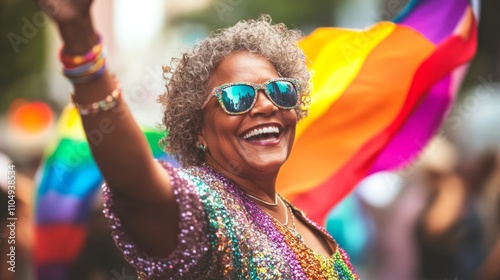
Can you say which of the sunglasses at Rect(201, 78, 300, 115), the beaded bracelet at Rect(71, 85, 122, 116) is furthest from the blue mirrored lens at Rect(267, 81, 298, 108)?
the beaded bracelet at Rect(71, 85, 122, 116)

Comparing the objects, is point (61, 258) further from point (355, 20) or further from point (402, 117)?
point (355, 20)

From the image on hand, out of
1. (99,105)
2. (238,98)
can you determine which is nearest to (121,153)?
(99,105)

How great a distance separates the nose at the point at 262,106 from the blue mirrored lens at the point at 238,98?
24 mm

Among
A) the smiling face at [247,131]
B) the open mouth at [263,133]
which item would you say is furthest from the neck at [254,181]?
the open mouth at [263,133]

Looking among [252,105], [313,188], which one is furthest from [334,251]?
[313,188]

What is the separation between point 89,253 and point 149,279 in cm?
384

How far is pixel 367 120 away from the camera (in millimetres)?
4480

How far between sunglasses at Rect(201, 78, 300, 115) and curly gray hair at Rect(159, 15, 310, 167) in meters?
0.07

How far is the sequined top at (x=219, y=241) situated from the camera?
2158mm

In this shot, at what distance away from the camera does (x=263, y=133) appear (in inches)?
105

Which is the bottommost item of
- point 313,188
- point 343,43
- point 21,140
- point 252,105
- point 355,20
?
point 252,105

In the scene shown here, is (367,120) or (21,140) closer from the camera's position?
(367,120)

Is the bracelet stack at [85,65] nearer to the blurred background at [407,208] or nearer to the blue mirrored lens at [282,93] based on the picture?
the blue mirrored lens at [282,93]

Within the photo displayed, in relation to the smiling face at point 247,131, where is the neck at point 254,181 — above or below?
below
